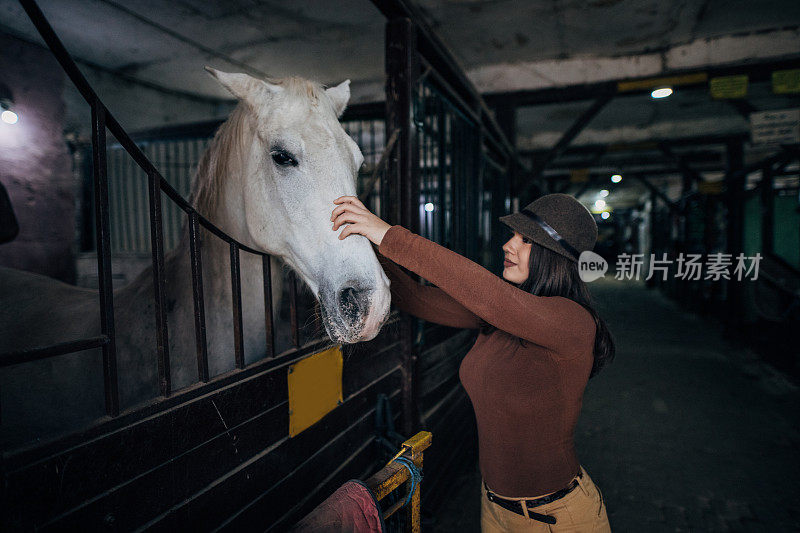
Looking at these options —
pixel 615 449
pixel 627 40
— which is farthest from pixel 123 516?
pixel 627 40

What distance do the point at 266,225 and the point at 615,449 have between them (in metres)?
3.46

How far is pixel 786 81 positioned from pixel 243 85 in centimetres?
618

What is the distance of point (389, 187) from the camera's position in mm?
2098

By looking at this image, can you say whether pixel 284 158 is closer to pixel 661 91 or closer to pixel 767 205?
pixel 661 91

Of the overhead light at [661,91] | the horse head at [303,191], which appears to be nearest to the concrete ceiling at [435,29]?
the overhead light at [661,91]

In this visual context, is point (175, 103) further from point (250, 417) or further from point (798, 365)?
point (798, 365)

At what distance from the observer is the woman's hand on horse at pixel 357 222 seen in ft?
4.03

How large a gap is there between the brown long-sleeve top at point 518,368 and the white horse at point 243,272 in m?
0.21

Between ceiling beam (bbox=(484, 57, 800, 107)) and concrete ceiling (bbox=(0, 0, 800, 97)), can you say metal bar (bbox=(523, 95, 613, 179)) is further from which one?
concrete ceiling (bbox=(0, 0, 800, 97))

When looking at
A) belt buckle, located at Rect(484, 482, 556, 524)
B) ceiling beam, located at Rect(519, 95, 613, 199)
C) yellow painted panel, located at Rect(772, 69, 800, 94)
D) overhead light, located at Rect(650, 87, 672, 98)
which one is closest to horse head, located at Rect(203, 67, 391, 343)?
belt buckle, located at Rect(484, 482, 556, 524)

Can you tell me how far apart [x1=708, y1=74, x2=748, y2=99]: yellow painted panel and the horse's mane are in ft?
17.7

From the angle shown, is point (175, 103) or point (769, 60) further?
point (175, 103)

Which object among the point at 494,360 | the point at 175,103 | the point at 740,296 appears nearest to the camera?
the point at 494,360

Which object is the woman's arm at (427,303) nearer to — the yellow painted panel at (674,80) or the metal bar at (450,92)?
the metal bar at (450,92)
